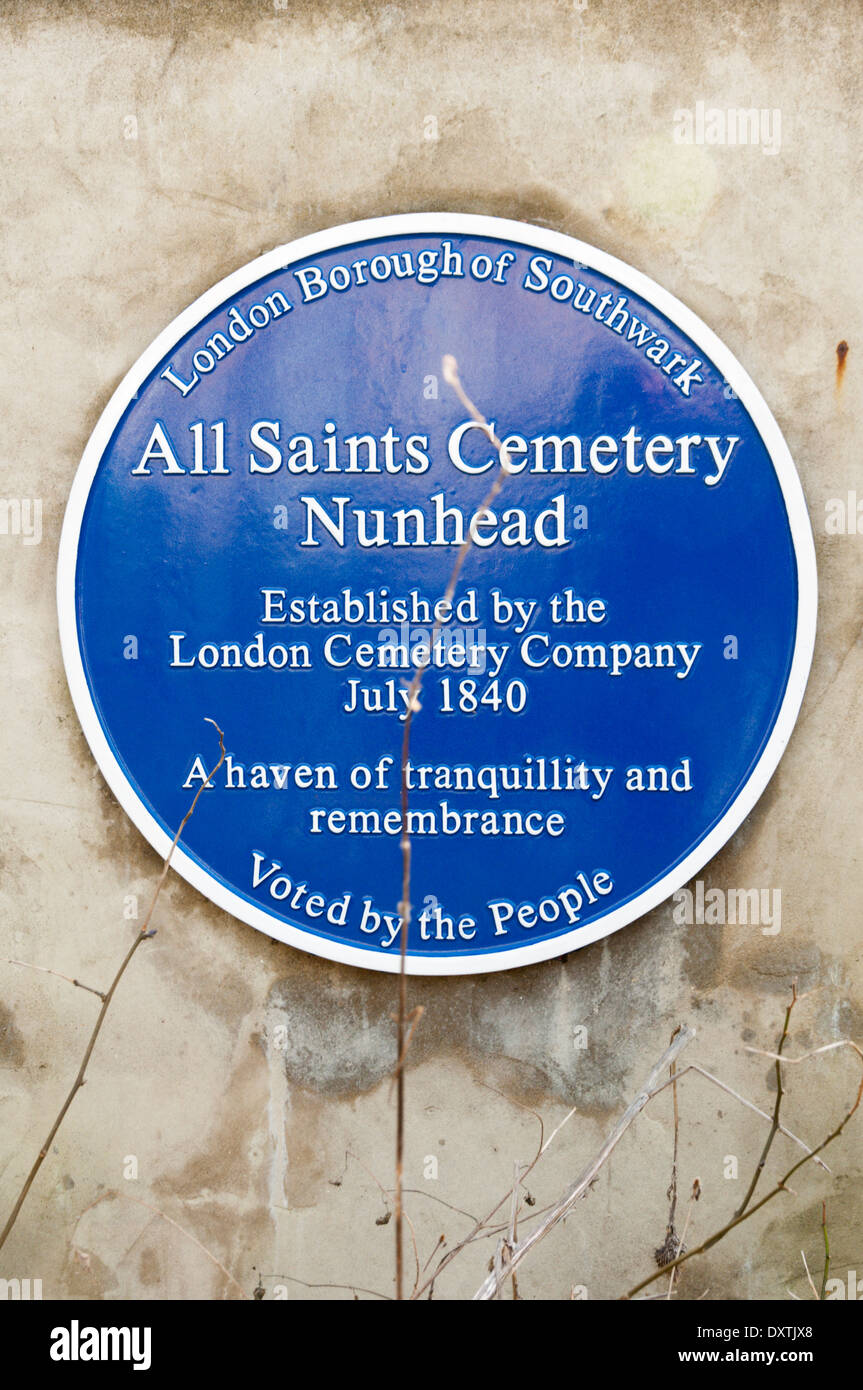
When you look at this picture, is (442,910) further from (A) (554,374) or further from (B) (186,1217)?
(A) (554,374)

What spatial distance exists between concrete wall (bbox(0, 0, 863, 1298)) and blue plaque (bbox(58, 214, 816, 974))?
0.14 m

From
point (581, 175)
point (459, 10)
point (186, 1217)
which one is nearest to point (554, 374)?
point (581, 175)

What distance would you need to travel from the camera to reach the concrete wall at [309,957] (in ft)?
10.5

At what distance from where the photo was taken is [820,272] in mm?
3219

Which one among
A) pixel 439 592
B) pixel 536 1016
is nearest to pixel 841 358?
pixel 439 592

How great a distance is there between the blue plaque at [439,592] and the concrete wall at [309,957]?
142mm

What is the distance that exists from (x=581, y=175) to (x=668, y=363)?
613 mm

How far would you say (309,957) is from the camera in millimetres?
3289

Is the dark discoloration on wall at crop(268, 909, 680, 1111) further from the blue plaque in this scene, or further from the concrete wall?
the blue plaque

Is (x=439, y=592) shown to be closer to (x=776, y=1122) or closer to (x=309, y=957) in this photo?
(x=309, y=957)

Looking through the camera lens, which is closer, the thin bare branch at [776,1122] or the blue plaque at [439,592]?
the thin bare branch at [776,1122]

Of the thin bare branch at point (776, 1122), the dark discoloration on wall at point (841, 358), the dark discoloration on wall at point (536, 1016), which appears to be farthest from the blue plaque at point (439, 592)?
the thin bare branch at point (776, 1122)

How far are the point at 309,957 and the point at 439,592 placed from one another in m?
1.15

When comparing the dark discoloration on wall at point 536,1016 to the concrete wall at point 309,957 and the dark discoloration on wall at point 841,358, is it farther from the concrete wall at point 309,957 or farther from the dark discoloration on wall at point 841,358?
the dark discoloration on wall at point 841,358
